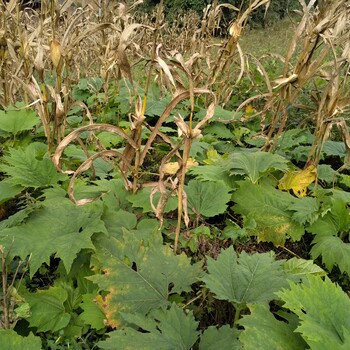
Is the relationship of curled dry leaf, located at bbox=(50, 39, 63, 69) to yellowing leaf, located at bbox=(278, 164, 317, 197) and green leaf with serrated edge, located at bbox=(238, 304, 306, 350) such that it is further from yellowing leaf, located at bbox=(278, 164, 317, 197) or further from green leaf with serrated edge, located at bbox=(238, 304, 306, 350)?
green leaf with serrated edge, located at bbox=(238, 304, 306, 350)

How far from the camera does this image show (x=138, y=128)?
7.25 ft

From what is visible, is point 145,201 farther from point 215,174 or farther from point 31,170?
point 31,170

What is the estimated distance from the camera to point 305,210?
2.23 meters

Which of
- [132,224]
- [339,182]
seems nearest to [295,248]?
[339,182]

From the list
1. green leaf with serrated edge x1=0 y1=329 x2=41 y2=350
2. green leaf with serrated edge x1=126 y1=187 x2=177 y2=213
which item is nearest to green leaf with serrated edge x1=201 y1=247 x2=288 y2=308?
green leaf with serrated edge x1=126 y1=187 x2=177 y2=213

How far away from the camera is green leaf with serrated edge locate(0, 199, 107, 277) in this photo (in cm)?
176

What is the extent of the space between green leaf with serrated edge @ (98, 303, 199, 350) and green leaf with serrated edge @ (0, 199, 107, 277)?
0.38 meters

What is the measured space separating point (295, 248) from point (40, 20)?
214cm

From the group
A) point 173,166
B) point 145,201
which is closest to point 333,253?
point 145,201

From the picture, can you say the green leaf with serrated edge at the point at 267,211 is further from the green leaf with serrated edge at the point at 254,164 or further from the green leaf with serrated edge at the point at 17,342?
the green leaf with serrated edge at the point at 17,342

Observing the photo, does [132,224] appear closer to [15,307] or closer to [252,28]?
[15,307]

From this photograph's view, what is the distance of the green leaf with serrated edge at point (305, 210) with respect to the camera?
86.6 inches

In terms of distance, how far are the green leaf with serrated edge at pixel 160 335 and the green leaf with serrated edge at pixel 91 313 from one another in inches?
10.0

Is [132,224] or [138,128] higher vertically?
[138,128]
